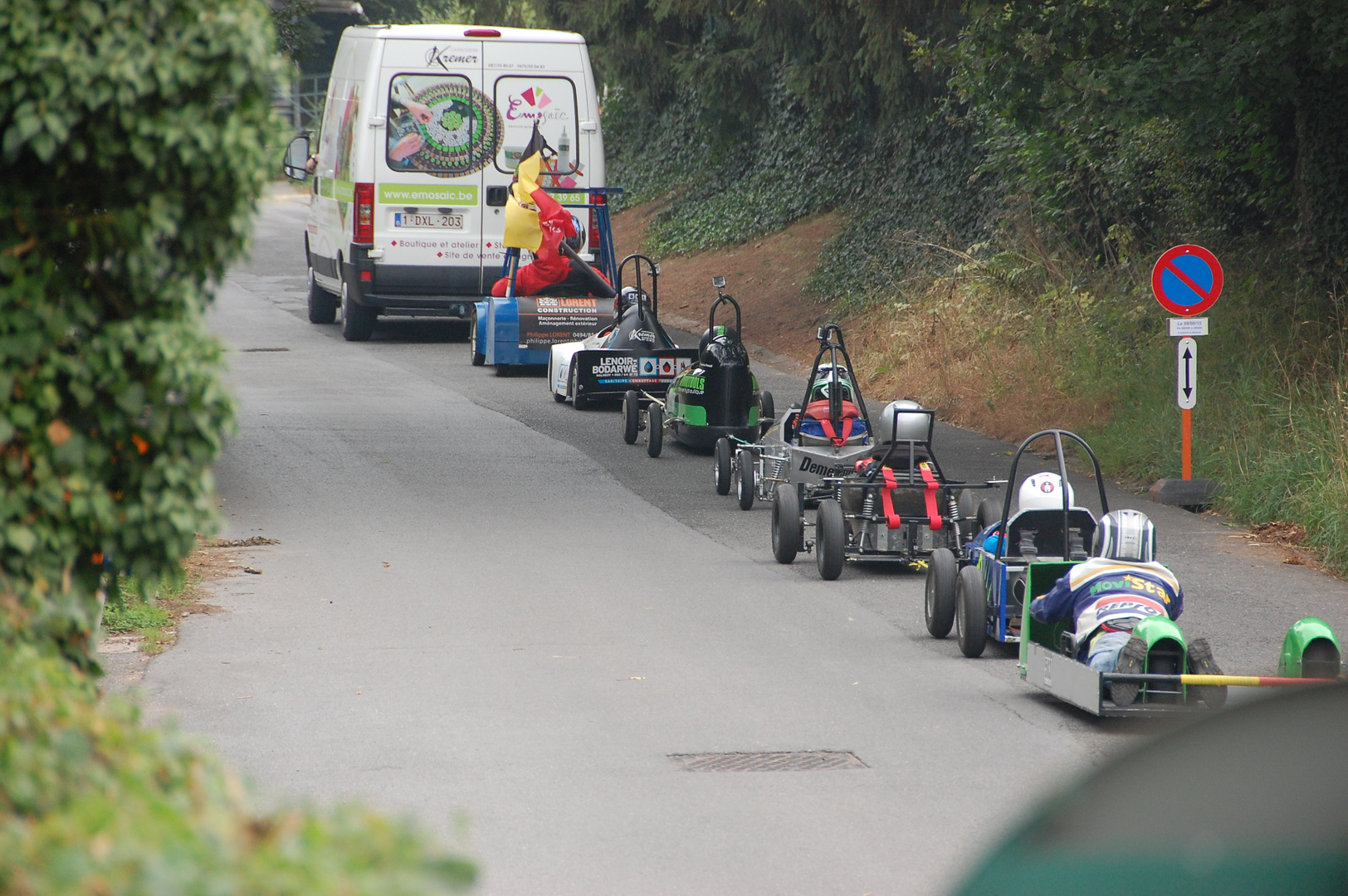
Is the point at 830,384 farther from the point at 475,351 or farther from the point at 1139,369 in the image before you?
the point at 475,351

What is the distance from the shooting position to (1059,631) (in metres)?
7.55

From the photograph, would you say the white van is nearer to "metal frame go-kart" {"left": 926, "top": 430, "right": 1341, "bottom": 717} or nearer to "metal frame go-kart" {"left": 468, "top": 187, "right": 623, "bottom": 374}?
"metal frame go-kart" {"left": 468, "top": 187, "right": 623, "bottom": 374}

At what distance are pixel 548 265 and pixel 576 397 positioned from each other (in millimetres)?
3112

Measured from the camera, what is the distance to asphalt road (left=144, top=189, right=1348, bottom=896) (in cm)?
544

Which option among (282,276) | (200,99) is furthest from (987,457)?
(282,276)

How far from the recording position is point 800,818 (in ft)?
18.3

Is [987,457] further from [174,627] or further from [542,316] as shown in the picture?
[174,627]

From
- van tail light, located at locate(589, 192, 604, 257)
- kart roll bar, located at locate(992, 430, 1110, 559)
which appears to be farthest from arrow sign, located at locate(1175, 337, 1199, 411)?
van tail light, located at locate(589, 192, 604, 257)

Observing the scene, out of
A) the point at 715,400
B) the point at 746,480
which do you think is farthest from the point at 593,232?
the point at 746,480

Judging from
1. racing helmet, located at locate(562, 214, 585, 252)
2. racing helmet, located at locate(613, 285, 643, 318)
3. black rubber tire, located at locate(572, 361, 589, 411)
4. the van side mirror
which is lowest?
black rubber tire, located at locate(572, 361, 589, 411)

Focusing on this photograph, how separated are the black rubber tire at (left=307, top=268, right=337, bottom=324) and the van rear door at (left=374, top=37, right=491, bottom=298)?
3.84 m

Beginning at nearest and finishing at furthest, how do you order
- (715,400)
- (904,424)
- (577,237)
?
(904,424) → (715,400) → (577,237)

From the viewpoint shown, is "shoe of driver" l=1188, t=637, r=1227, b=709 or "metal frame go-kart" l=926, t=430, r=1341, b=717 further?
"shoe of driver" l=1188, t=637, r=1227, b=709

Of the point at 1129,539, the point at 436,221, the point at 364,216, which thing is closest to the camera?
the point at 1129,539
